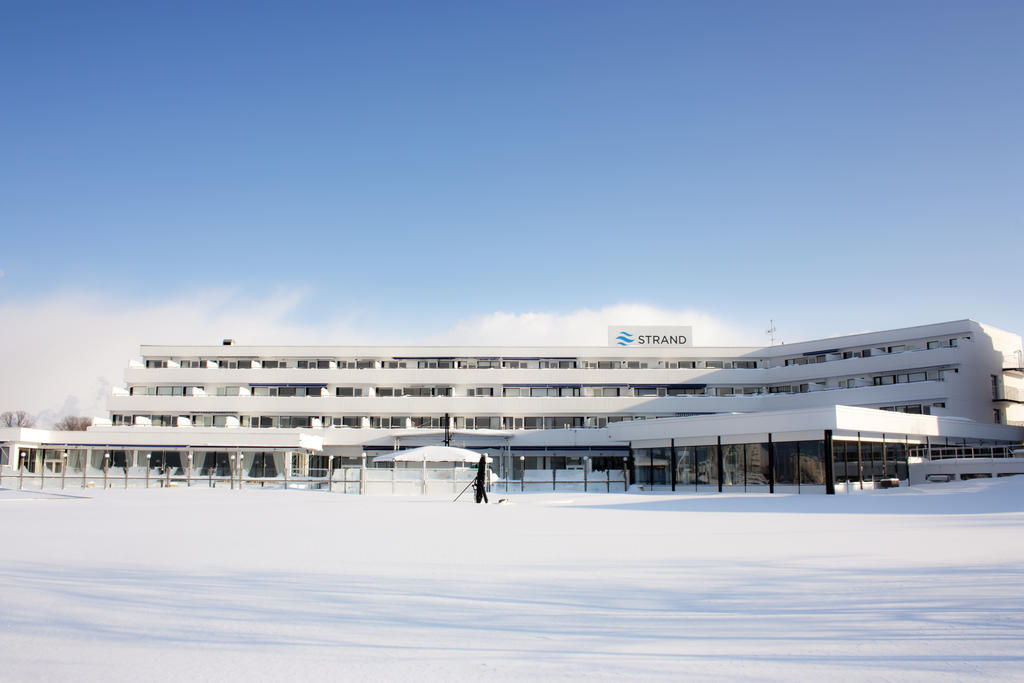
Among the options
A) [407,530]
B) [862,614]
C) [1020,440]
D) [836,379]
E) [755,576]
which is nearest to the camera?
[862,614]

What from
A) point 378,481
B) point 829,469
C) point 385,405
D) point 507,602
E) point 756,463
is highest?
point 385,405

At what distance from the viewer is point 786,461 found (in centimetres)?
3812

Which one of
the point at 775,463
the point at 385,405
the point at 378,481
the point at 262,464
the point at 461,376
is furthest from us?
the point at 461,376

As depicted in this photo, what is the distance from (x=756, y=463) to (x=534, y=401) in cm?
2810

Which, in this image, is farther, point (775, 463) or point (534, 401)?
point (534, 401)

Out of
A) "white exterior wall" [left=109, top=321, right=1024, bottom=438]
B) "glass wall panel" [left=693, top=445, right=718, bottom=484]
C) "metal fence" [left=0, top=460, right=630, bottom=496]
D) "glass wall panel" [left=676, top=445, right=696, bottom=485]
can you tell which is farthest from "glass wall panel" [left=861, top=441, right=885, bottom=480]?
"white exterior wall" [left=109, top=321, right=1024, bottom=438]

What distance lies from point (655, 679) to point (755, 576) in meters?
5.09

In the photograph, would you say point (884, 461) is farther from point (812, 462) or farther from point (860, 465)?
point (812, 462)

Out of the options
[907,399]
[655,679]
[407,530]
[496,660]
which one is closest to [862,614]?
[655,679]

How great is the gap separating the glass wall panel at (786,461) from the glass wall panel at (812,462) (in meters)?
0.28

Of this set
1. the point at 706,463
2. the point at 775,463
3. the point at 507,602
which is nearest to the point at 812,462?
the point at 775,463

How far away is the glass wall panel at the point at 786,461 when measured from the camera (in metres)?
37.8

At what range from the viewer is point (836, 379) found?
63250 mm

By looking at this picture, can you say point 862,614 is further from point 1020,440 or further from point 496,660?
point 1020,440
